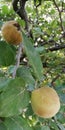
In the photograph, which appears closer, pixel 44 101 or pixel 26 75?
pixel 44 101

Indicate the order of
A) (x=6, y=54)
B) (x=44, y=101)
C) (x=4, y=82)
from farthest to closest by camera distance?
(x=6, y=54), (x=4, y=82), (x=44, y=101)

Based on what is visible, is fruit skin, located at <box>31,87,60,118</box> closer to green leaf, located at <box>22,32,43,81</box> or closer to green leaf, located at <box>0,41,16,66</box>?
green leaf, located at <box>22,32,43,81</box>

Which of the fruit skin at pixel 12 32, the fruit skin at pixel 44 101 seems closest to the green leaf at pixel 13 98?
the fruit skin at pixel 44 101

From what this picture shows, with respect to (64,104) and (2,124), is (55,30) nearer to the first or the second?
(64,104)

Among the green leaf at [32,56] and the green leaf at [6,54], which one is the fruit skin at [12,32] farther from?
the green leaf at [32,56]

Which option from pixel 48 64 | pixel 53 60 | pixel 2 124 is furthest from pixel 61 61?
pixel 2 124

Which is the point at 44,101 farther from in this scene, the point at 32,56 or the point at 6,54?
the point at 6,54

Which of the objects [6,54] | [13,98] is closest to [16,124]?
[13,98]
